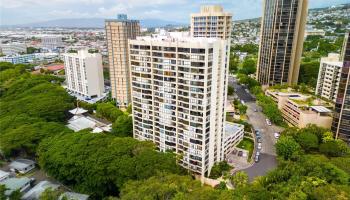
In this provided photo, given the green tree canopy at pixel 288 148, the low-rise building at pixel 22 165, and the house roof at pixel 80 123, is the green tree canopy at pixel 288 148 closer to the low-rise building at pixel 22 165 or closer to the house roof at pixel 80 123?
the house roof at pixel 80 123

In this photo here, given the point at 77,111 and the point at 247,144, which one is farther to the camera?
the point at 77,111

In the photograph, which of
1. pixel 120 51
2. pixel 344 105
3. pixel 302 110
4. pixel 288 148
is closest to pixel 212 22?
pixel 120 51

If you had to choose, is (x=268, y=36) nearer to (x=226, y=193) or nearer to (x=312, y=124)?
(x=312, y=124)

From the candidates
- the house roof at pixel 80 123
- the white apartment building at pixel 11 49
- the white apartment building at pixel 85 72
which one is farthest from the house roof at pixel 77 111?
the white apartment building at pixel 11 49

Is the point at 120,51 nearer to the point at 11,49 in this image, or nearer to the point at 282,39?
the point at 282,39

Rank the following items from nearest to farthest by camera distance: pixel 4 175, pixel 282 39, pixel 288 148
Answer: pixel 4 175 < pixel 288 148 < pixel 282 39

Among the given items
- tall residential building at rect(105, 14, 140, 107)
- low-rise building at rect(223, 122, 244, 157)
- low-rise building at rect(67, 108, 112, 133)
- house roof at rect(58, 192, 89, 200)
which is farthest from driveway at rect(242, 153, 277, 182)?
tall residential building at rect(105, 14, 140, 107)
